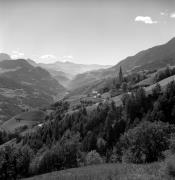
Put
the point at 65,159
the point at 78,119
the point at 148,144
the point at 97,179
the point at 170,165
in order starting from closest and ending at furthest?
the point at 170,165
the point at 97,179
the point at 148,144
the point at 65,159
the point at 78,119

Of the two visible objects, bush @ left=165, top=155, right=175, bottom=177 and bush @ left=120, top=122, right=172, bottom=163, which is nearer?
bush @ left=165, top=155, right=175, bottom=177

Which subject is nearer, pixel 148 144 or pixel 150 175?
pixel 150 175

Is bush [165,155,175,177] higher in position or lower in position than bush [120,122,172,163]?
higher

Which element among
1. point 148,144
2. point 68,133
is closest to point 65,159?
point 148,144

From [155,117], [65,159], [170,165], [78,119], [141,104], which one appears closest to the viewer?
[170,165]

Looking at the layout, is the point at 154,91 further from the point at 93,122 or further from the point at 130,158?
the point at 130,158

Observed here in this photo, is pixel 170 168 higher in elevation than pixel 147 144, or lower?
higher

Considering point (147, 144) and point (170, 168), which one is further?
point (147, 144)

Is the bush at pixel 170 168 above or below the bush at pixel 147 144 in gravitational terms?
above

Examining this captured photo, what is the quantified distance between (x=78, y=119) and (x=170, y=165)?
180970 millimetres

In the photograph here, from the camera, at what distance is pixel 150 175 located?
16547mm

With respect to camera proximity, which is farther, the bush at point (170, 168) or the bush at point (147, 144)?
the bush at point (147, 144)

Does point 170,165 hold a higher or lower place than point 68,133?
higher

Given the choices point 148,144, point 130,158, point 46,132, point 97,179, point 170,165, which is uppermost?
point 170,165
